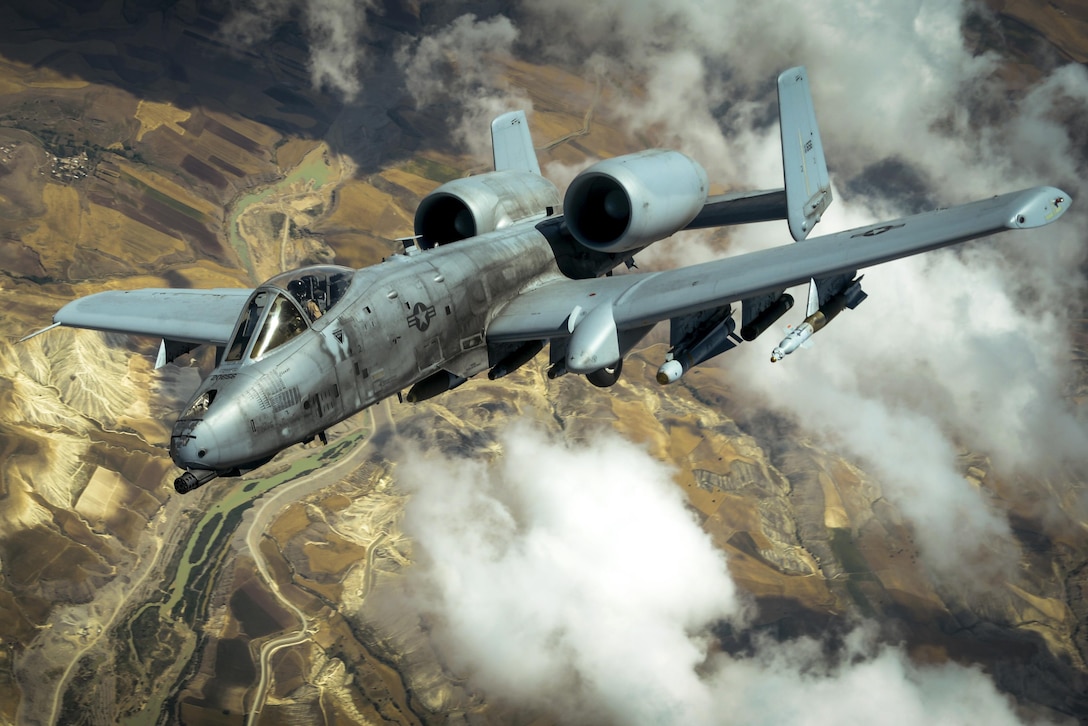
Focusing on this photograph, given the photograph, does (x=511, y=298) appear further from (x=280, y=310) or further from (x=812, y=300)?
(x=812, y=300)

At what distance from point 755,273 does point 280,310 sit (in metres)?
9.07

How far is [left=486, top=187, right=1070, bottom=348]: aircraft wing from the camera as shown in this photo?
14.4 m

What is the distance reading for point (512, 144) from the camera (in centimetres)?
2633

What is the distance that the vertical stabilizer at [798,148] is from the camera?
2023cm

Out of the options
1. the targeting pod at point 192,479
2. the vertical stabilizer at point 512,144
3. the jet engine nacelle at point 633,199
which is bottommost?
the targeting pod at point 192,479

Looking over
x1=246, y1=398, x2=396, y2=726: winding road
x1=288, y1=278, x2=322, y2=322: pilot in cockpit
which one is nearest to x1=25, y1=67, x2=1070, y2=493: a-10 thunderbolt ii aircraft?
x1=288, y1=278, x2=322, y2=322: pilot in cockpit

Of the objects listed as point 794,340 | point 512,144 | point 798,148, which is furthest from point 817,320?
point 512,144

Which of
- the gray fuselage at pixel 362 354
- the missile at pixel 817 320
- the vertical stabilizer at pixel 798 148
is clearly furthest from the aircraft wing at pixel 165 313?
the vertical stabilizer at pixel 798 148

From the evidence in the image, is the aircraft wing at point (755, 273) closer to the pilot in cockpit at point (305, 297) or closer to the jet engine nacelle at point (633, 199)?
the jet engine nacelle at point (633, 199)

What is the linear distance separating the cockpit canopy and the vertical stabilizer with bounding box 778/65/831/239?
11560 mm

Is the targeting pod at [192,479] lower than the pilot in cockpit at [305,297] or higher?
lower

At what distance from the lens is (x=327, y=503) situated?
124062 millimetres

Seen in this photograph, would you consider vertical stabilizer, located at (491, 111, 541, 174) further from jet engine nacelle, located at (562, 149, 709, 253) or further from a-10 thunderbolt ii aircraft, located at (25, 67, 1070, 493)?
jet engine nacelle, located at (562, 149, 709, 253)

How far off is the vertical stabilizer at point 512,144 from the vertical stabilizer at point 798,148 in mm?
8676
